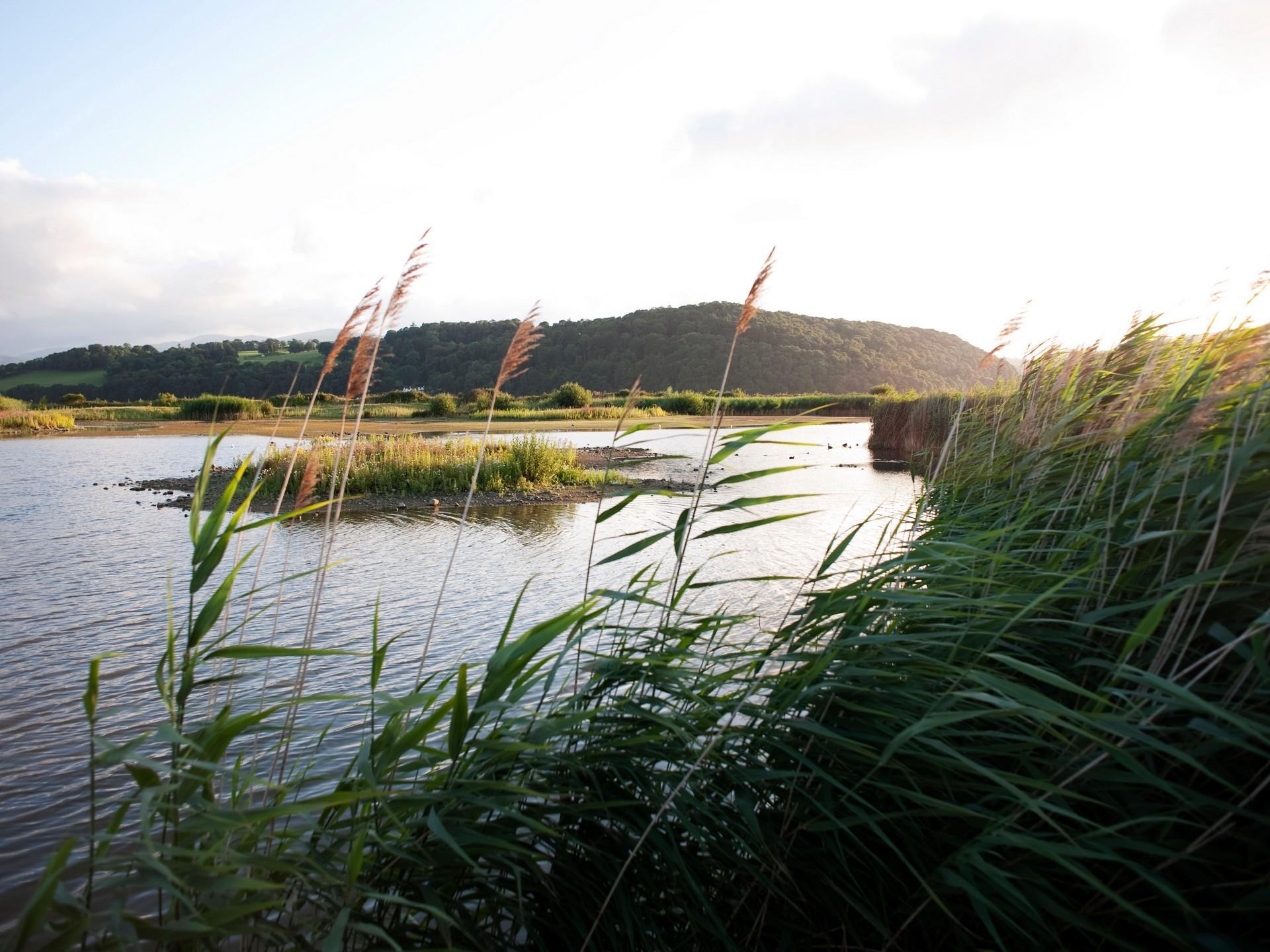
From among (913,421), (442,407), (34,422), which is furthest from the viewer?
A: (442,407)

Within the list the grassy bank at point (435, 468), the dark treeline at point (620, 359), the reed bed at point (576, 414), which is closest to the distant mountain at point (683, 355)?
the dark treeline at point (620, 359)

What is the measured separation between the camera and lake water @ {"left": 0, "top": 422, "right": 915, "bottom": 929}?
364 centimetres

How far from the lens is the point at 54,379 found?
57219 mm

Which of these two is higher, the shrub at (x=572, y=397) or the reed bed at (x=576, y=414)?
the shrub at (x=572, y=397)

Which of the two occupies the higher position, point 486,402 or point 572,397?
point 572,397

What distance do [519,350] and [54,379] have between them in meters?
70.4

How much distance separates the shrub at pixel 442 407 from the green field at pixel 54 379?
33.7 m

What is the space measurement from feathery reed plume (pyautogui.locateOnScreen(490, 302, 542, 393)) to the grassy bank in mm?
10800

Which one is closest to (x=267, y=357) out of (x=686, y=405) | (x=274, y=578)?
(x=686, y=405)

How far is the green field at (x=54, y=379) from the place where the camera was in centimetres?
5506

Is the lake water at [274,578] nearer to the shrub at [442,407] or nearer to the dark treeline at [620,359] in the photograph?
the shrub at [442,407]

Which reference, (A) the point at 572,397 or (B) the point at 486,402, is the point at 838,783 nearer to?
(B) the point at 486,402

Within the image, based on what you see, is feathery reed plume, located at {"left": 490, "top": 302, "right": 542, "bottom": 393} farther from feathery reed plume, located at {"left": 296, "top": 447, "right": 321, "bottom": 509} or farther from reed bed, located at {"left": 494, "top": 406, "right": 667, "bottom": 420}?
reed bed, located at {"left": 494, "top": 406, "right": 667, "bottom": 420}

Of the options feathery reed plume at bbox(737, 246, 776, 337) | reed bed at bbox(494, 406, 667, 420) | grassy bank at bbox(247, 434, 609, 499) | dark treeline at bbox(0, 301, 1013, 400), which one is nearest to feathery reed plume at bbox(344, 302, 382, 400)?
feathery reed plume at bbox(737, 246, 776, 337)
